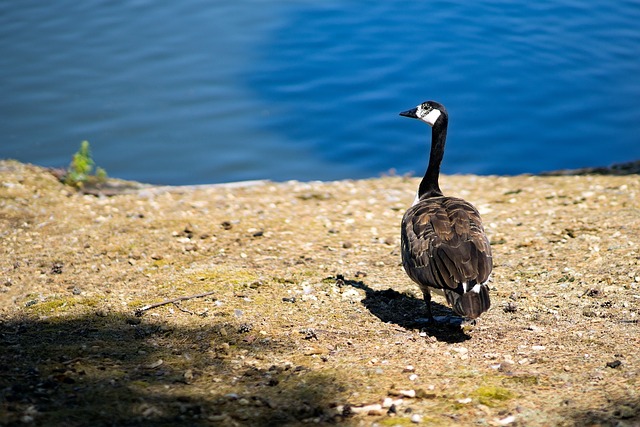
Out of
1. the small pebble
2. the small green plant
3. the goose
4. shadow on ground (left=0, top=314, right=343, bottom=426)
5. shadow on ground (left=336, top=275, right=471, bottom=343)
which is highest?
the small green plant

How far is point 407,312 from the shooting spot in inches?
267

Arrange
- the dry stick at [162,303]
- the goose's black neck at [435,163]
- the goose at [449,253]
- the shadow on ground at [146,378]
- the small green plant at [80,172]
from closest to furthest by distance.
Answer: the shadow on ground at [146,378] → the goose at [449,253] → the dry stick at [162,303] → the goose's black neck at [435,163] → the small green plant at [80,172]

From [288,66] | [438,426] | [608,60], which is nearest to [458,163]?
[288,66]

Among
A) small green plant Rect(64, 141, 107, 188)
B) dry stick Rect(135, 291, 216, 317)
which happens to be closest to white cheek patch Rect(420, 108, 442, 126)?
dry stick Rect(135, 291, 216, 317)

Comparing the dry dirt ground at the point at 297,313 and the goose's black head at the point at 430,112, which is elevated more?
the goose's black head at the point at 430,112

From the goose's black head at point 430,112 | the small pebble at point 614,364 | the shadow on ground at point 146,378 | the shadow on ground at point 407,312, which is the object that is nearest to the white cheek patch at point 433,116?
the goose's black head at point 430,112

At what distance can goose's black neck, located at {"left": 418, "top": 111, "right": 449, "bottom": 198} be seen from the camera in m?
7.68

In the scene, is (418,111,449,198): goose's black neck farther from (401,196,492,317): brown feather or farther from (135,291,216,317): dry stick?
(135,291,216,317): dry stick

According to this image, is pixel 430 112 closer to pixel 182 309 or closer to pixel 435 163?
pixel 435 163

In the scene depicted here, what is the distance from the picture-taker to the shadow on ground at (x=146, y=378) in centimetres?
449

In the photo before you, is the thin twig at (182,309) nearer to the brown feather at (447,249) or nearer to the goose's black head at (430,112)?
the brown feather at (447,249)

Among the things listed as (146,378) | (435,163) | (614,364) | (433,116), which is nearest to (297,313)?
(146,378)

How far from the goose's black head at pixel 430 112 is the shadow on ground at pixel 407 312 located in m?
Result: 1.98

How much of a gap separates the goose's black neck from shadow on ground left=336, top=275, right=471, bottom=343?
112 cm
